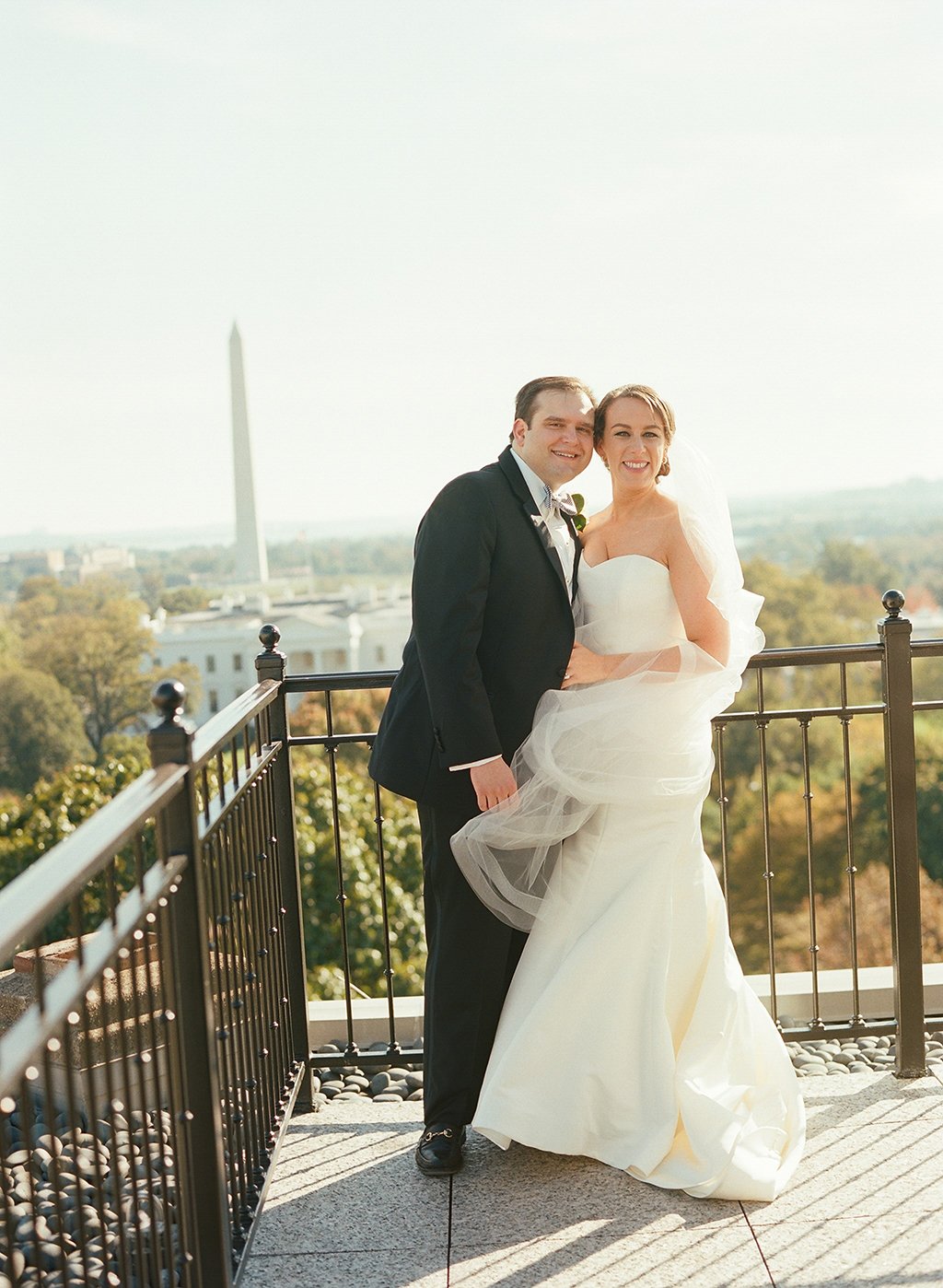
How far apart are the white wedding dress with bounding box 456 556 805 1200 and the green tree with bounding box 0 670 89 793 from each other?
5490 centimetres

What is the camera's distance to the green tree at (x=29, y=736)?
54969mm

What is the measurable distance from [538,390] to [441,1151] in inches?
63.3

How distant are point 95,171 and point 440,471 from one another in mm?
25554

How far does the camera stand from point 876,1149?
9.21 ft

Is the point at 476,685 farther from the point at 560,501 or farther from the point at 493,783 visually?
the point at 560,501

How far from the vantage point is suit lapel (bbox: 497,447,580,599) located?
9.25 feet

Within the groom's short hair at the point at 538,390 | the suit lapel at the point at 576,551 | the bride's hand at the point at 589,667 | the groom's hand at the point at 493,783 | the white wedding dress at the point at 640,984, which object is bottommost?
the white wedding dress at the point at 640,984

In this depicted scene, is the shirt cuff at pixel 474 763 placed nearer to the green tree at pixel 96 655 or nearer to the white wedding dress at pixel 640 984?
the white wedding dress at pixel 640 984

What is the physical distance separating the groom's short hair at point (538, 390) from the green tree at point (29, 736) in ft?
180

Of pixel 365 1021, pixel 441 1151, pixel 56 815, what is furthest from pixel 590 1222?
pixel 56 815

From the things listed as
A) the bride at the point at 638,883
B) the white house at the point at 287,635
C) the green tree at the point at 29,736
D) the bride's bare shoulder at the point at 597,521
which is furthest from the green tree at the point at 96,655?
the bride at the point at 638,883

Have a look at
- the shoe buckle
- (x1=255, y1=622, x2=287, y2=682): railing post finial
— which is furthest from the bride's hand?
the shoe buckle

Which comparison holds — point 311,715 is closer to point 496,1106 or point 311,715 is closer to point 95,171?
point 95,171

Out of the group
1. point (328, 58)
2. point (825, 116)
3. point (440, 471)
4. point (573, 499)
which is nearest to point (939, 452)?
point (825, 116)
